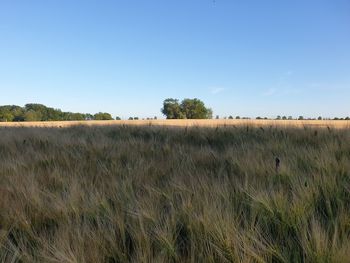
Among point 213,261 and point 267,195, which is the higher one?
point 267,195

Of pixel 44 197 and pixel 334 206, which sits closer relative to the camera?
pixel 334 206

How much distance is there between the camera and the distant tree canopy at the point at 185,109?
229 ft

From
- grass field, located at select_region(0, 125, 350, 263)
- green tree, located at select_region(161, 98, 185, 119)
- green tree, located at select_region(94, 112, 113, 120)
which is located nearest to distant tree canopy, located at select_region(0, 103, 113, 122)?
green tree, located at select_region(94, 112, 113, 120)

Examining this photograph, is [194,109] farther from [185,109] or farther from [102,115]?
[102,115]

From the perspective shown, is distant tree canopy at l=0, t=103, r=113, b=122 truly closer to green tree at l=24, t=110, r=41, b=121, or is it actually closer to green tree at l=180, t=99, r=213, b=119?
green tree at l=24, t=110, r=41, b=121

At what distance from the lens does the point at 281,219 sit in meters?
1.70

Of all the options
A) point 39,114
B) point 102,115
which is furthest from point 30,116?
point 102,115

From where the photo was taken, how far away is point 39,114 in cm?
7431

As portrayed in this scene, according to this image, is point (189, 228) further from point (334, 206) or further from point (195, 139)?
point (195, 139)

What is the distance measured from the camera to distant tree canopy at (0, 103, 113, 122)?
66231 millimetres

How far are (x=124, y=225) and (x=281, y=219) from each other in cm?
79

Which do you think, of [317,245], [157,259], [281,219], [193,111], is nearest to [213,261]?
[157,259]

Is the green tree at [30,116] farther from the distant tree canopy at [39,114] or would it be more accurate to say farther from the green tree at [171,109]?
the green tree at [171,109]

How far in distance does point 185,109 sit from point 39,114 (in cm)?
3223
